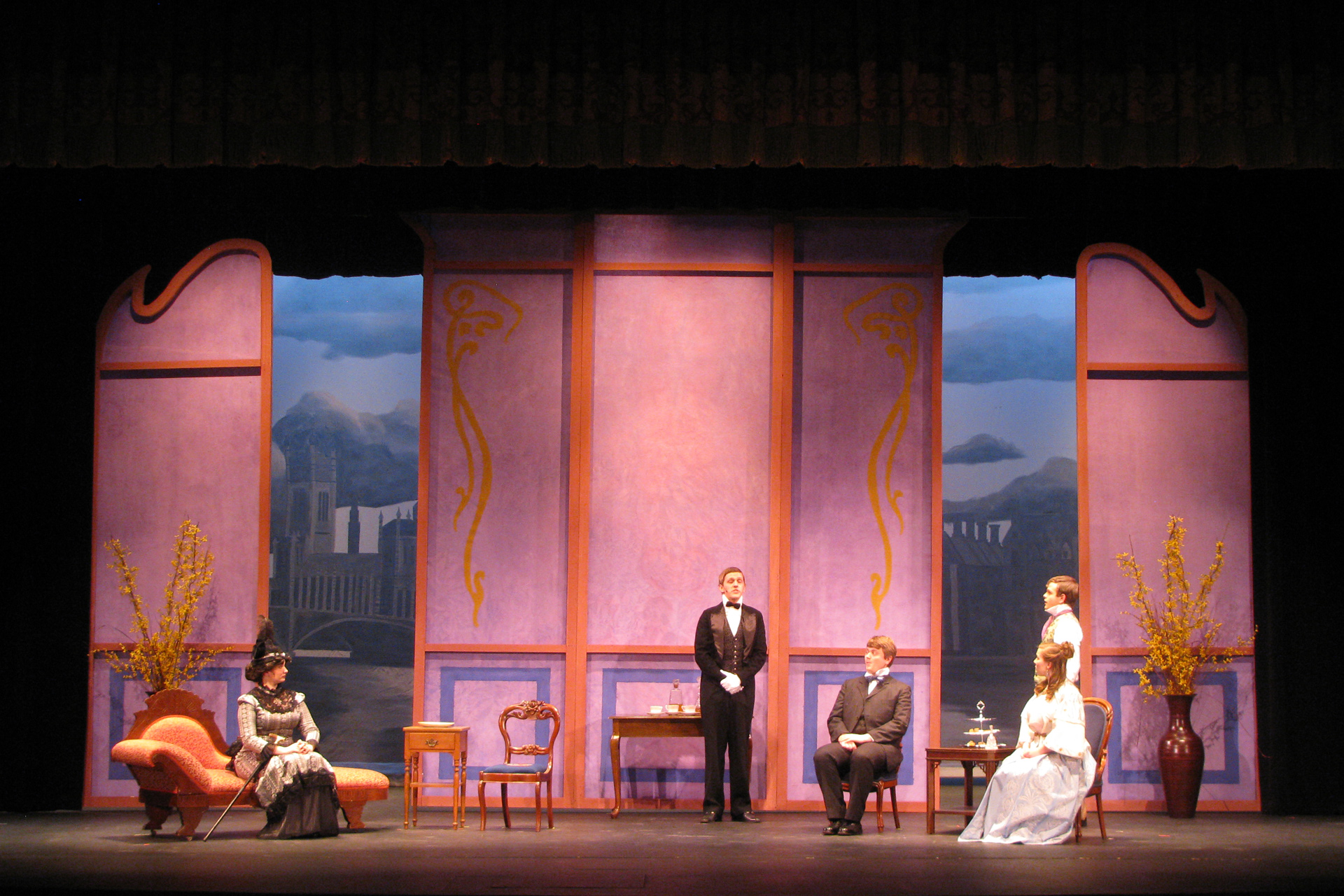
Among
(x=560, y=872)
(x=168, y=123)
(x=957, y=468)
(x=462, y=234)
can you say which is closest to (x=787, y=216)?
(x=462, y=234)

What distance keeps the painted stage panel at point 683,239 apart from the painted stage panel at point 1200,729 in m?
2.94

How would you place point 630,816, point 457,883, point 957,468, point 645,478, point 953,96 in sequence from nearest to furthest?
point 457,883 < point 953,96 < point 630,816 < point 645,478 < point 957,468

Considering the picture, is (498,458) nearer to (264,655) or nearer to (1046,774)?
(264,655)

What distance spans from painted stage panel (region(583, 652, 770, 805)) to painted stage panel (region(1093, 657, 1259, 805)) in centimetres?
188

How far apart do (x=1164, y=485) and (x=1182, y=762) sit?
1491mm

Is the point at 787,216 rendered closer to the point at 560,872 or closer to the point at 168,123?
the point at 168,123

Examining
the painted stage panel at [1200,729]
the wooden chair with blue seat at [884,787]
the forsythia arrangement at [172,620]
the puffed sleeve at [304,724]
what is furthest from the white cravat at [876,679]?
the forsythia arrangement at [172,620]

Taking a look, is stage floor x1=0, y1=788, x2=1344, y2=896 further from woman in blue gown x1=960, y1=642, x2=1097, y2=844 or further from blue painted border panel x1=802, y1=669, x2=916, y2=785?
blue painted border panel x1=802, y1=669, x2=916, y2=785

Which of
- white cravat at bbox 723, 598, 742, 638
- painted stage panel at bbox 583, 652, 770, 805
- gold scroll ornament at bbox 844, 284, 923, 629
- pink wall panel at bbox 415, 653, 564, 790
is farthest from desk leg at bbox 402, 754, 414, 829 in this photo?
gold scroll ornament at bbox 844, 284, 923, 629

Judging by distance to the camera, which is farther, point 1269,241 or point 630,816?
point 1269,241

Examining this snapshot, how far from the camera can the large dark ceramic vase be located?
6.82m

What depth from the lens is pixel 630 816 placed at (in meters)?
6.82

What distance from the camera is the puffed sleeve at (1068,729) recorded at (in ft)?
19.0

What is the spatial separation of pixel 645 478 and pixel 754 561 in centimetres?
74
